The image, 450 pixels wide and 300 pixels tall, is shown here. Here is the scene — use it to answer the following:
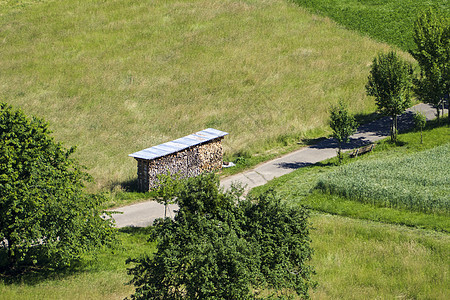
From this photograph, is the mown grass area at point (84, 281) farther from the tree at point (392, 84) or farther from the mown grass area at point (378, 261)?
the tree at point (392, 84)

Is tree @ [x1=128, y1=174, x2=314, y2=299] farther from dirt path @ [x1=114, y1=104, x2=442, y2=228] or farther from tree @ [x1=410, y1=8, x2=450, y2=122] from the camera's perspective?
tree @ [x1=410, y1=8, x2=450, y2=122]

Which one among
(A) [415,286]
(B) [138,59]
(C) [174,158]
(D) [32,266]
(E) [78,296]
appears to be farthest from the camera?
(B) [138,59]

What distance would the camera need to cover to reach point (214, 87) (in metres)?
53.0

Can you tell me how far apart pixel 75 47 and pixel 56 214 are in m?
44.1

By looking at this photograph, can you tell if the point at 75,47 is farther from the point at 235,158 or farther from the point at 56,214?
the point at 56,214

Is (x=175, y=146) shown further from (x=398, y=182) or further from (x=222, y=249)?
(x=222, y=249)

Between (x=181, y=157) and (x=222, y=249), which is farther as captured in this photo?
(x=181, y=157)

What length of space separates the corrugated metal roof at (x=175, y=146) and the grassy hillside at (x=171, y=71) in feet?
8.25

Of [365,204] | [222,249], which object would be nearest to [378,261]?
A: [365,204]

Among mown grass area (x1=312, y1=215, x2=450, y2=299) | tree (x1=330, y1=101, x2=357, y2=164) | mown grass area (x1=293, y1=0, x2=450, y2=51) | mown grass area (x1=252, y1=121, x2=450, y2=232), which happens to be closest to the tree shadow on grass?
mown grass area (x1=312, y1=215, x2=450, y2=299)

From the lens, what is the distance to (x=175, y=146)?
3506cm

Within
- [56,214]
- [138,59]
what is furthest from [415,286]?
[138,59]

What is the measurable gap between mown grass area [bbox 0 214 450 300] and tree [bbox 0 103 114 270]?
4.10ft

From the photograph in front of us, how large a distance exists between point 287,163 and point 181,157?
7911 mm
